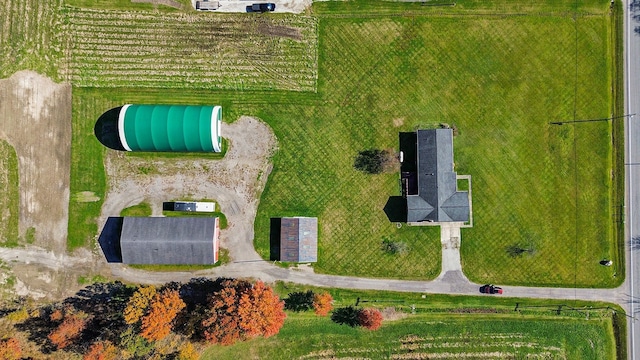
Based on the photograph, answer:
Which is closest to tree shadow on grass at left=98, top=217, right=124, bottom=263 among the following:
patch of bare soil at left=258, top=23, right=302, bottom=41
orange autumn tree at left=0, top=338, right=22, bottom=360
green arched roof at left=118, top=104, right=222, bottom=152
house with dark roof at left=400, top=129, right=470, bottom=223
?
green arched roof at left=118, top=104, right=222, bottom=152

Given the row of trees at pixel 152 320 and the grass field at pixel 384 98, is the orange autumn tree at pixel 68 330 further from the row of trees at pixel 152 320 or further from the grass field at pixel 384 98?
the grass field at pixel 384 98

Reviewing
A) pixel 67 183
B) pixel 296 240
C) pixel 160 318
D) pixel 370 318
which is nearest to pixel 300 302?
pixel 296 240

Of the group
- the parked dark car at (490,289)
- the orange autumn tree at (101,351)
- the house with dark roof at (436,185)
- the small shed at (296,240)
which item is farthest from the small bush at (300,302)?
the parked dark car at (490,289)

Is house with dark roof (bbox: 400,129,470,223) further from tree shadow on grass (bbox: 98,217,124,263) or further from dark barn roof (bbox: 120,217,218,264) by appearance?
tree shadow on grass (bbox: 98,217,124,263)

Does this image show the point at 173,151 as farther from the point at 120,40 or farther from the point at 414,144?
the point at 414,144

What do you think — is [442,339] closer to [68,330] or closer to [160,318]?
[160,318]

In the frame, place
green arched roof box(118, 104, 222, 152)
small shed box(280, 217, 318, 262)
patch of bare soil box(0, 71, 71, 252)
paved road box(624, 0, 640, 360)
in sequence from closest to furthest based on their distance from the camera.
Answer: green arched roof box(118, 104, 222, 152), small shed box(280, 217, 318, 262), patch of bare soil box(0, 71, 71, 252), paved road box(624, 0, 640, 360)
